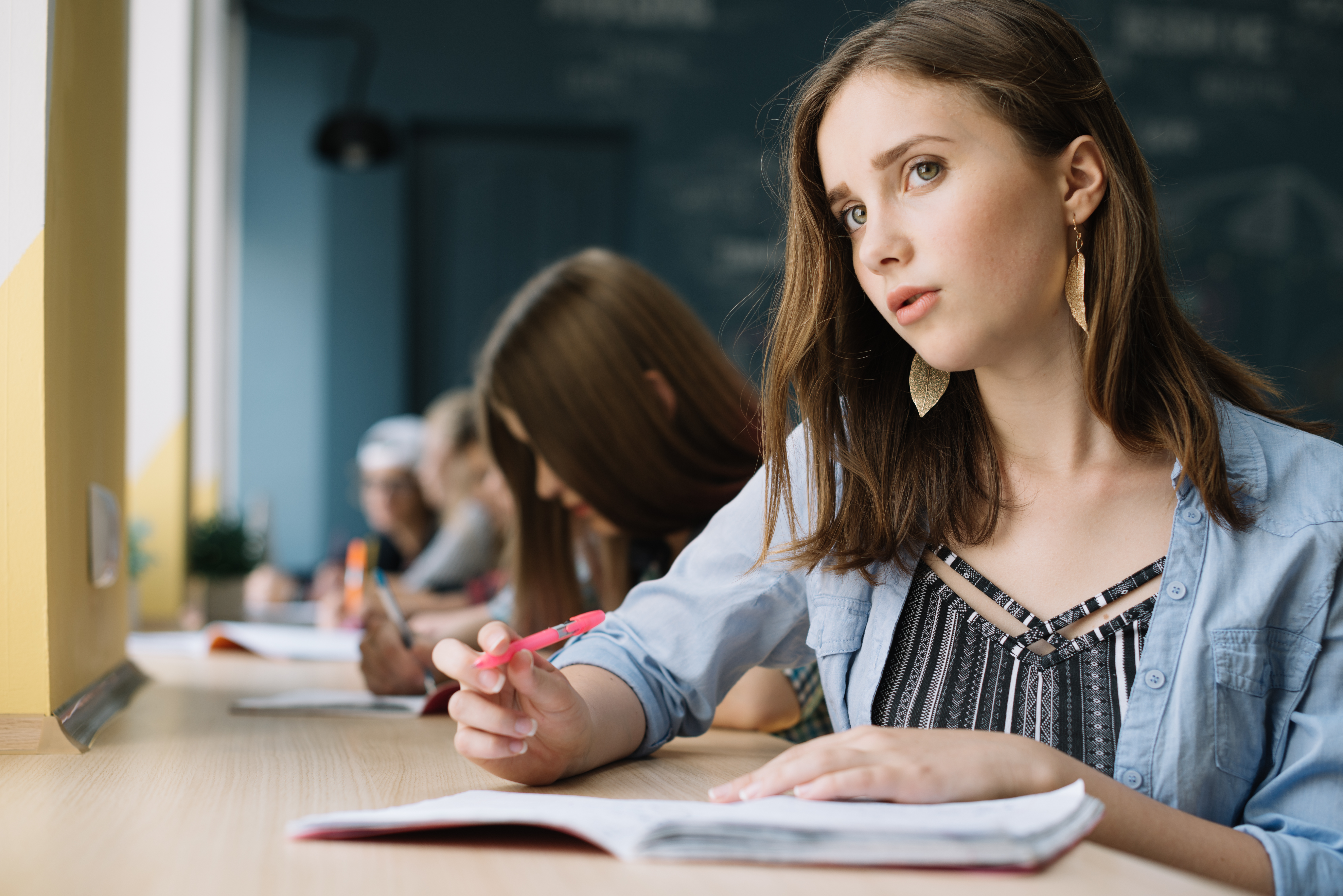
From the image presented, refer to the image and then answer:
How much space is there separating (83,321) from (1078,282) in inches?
39.8

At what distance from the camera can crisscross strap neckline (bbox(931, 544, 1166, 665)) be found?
942 millimetres

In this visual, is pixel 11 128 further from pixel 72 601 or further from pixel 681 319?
pixel 681 319

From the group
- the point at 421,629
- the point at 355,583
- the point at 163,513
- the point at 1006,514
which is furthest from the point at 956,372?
the point at 163,513

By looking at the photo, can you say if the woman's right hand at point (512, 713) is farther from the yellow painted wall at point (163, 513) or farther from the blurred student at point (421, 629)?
the yellow painted wall at point (163, 513)

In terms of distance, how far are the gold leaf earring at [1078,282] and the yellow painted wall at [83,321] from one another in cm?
94

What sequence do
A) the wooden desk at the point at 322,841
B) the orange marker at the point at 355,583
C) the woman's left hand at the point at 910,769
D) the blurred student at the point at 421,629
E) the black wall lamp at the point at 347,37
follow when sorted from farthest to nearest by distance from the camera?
the black wall lamp at the point at 347,37
the orange marker at the point at 355,583
the blurred student at the point at 421,629
the woman's left hand at the point at 910,769
the wooden desk at the point at 322,841

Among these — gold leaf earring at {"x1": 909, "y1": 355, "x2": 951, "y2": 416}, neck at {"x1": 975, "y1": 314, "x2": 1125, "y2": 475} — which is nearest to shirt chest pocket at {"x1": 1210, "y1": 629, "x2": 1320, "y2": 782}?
neck at {"x1": 975, "y1": 314, "x2": 1125, "y2": 475}

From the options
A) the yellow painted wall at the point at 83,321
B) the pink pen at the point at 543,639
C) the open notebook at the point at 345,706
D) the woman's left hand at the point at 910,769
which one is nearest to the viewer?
the woman's left hand at the point at 910,769

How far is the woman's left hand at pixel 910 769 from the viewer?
0.70m

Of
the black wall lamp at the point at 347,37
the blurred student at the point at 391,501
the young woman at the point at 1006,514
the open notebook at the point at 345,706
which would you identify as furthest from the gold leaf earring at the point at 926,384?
the black wall lamp at the point at 347,37

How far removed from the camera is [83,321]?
115cm

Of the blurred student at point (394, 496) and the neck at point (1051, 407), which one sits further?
the blurred student at point (394, 496)

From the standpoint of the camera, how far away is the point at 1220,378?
1.05 m

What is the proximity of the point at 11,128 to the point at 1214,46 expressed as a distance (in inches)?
190
